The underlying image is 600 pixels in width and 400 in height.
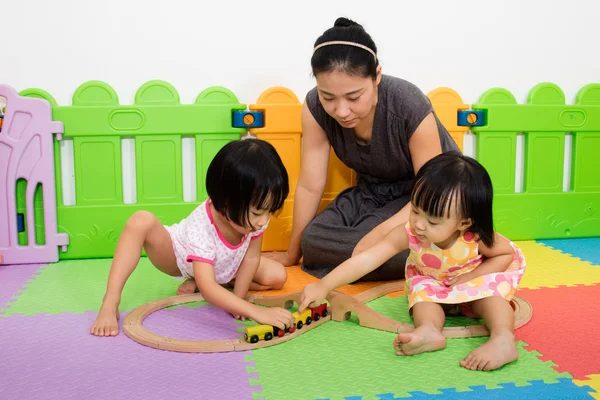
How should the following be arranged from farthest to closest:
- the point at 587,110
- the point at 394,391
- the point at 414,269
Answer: the point at 587,110 < the point at 414,269 < the point at 394,391

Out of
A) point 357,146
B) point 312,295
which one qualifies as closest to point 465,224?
point 312,295

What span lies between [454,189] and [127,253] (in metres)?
0.66

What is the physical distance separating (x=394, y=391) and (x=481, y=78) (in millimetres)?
1348

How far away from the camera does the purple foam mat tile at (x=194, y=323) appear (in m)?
1.28

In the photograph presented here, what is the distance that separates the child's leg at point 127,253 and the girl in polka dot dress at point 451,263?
0.35m

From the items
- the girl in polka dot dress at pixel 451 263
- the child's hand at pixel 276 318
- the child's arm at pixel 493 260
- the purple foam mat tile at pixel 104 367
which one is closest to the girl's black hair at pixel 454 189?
the girl in polka dot dress at pixel 451 263

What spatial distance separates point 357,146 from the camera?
5.61 feet

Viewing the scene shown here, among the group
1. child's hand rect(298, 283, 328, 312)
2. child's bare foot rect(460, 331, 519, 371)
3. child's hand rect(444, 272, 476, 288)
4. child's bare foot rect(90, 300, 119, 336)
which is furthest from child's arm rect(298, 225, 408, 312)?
child's bare foot rect(90, 300, 119, 336)

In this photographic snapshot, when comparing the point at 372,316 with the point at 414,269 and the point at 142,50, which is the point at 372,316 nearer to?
the point at 414,269

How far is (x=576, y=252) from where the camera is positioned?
6.30ft

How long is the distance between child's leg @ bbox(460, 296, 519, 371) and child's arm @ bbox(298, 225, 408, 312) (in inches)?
7.7

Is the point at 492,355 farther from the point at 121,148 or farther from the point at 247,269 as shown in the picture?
the point at 121,148

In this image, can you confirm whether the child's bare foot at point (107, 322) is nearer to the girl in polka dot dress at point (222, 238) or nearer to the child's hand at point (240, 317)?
the girl in polka dot dress at point (222, 238)

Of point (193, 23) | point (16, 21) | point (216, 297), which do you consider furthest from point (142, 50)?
point (216, 297)
